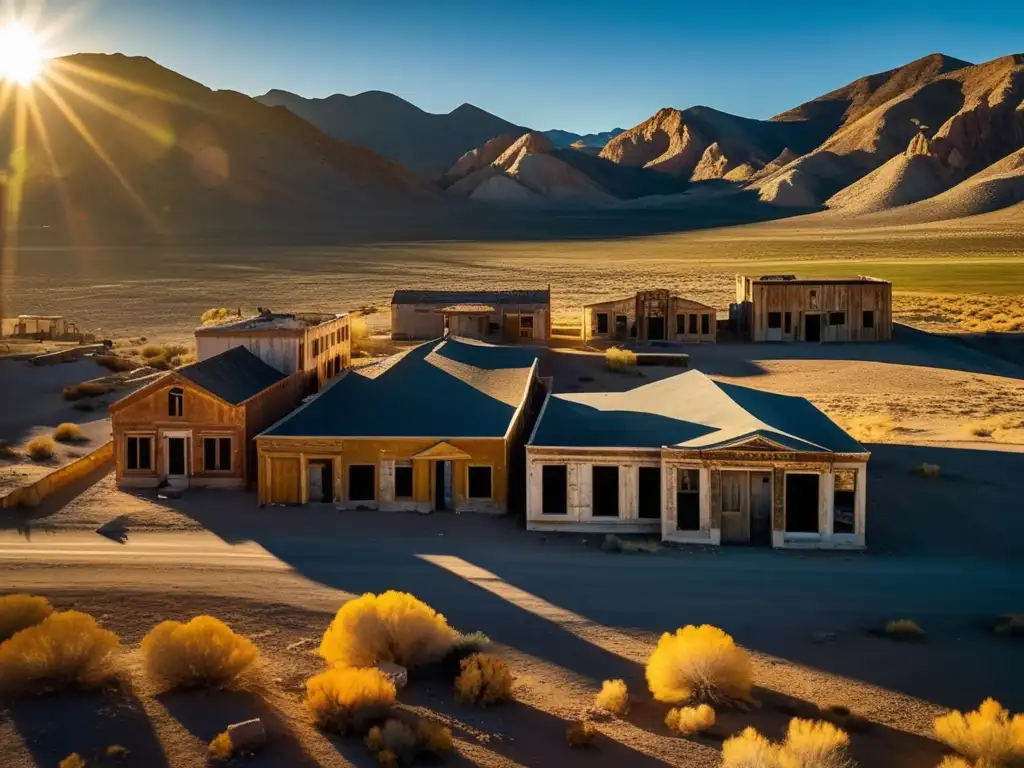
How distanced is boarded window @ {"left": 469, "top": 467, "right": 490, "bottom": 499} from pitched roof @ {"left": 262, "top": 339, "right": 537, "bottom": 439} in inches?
30.5

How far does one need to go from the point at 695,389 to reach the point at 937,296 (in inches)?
2156

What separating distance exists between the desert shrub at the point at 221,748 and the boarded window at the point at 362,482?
12.3 meters

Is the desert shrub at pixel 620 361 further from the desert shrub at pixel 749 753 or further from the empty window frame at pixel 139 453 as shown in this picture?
the desert shrub at pixel 749 753

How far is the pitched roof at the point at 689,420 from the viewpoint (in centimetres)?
2298

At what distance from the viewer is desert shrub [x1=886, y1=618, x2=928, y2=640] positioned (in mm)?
16984

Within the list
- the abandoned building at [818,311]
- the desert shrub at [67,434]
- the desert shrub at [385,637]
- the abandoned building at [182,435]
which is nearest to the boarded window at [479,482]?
the abandoned building at [182,435]

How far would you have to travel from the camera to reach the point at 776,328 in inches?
2165

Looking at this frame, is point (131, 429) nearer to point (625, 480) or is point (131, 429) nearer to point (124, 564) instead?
point (124, 564)

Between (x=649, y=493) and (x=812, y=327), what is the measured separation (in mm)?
33934

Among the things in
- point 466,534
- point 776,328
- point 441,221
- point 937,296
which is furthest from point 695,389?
point 441,221

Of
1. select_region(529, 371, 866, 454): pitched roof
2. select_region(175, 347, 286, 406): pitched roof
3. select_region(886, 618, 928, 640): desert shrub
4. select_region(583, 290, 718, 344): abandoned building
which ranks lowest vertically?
select_region(886, 618, 928, 640): desert shrub

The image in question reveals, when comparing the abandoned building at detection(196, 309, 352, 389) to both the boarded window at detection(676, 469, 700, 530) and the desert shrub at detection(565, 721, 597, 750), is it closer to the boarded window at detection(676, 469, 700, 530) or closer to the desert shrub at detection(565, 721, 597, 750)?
the boarded window at detection(676, 469, 700, 530)

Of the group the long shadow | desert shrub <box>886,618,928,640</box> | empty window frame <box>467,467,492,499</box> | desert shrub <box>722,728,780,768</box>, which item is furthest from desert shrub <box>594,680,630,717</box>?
empty window frame <box>467,467,492,499</box>

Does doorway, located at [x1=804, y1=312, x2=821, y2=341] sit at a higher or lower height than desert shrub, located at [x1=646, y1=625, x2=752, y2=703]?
higher
